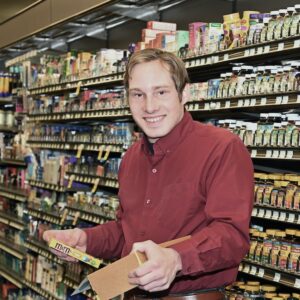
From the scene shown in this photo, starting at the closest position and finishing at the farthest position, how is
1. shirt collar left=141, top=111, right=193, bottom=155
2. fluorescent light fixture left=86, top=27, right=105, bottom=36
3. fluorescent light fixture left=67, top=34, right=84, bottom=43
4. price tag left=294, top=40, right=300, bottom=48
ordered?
shirt collar left=141, top=111, right=193, bottom=155 → price tag left=294, top=40, right=300, bottom=48 → fluorescent light fixture left=86, top=27, right=105, bottom=36 → fluorescent light fixture left=67, top=34, right=84, bottom=43

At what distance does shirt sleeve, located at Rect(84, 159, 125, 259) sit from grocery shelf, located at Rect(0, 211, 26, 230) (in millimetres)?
5139

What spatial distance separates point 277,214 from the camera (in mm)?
3375

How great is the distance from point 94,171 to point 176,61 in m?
3.64

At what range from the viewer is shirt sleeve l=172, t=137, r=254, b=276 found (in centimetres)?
176

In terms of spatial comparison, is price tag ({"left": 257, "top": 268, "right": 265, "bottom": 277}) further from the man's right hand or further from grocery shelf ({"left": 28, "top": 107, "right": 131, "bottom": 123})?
grocery shelf ({"left": 28, "top": 107, "right": 131, "bottom": 123})

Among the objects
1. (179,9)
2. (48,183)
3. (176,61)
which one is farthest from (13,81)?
(176,61)

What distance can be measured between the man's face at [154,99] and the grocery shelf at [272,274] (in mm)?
1463

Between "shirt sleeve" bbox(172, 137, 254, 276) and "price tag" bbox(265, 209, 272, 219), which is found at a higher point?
"shirt sleeve" bbox(172, 137, 254, 276)

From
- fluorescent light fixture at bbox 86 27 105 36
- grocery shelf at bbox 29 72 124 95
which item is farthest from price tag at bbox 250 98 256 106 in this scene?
fluorescent light fixture at bbox 86 27 105 36

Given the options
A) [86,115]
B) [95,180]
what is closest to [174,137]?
[95,180]

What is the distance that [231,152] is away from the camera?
1953 mm

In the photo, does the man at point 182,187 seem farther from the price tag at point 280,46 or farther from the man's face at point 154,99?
the price tag at point 280,46


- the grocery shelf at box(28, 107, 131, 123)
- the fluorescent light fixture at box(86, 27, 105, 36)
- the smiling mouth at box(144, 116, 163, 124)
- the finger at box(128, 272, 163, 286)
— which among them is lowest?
the finger at box(128, 272, 163, 286)

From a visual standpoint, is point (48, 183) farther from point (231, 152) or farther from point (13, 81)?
point (231, 152)
